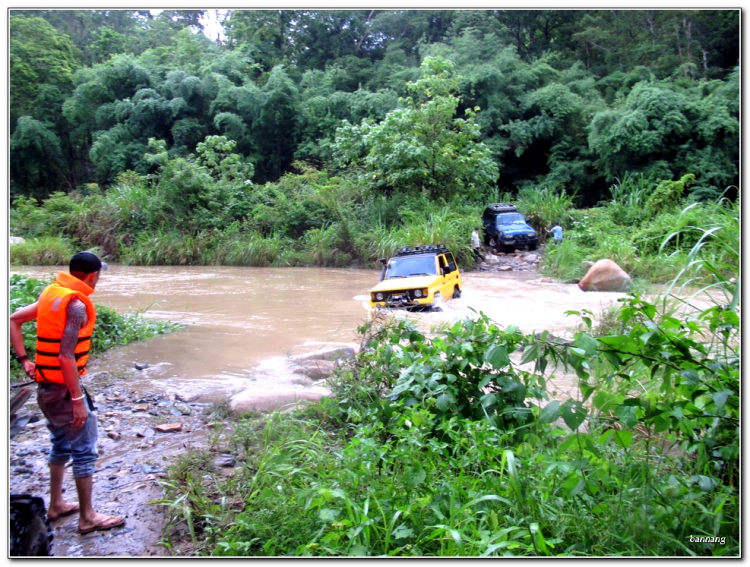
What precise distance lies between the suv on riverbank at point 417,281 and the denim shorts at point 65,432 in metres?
7.67

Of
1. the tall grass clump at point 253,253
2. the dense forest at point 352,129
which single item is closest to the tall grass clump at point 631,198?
the dense forest at point 352,129

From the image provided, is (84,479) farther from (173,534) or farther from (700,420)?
(700,420)

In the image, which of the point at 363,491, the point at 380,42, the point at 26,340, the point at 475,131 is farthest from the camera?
the point at 380,42

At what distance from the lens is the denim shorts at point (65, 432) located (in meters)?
3.64

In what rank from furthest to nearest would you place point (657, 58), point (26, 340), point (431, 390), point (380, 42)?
point (380, 42), point (657, 58), point (26, 340), point (431, 390)

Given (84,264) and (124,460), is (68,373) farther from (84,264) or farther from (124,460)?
(124,460)

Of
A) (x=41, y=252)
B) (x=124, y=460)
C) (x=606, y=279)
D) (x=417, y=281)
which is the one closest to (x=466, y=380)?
(x=124, y=460)

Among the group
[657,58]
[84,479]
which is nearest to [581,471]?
[84,479]

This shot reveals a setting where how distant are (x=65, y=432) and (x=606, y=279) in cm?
1371

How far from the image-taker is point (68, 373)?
11.6 feet

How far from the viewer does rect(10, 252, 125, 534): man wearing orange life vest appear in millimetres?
3531

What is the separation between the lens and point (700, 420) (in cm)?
325

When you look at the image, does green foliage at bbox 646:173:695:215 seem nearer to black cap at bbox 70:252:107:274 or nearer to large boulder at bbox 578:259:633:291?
large boulder at bbox 578:259:633:291

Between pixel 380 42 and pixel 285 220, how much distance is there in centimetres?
2090
